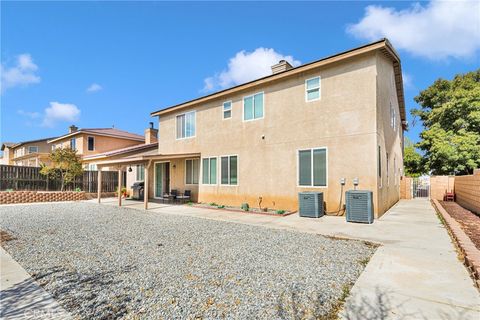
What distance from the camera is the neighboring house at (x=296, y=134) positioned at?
31.6 feet

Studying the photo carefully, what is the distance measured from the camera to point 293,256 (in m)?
5.28

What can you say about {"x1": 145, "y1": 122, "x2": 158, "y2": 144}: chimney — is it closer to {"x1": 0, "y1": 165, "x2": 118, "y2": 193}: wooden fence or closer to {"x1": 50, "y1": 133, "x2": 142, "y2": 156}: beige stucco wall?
{"x1": 0, "y1": 165, "x2": 118, "y2": 193}: wooden fence

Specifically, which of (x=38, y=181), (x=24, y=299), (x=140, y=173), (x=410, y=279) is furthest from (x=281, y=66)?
(x=38, y=181)

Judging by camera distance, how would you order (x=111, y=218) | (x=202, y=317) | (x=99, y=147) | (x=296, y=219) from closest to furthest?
1. (x=202, y=317)
2. (x=296, y=219)
3. (x=111, y=218)
4. (x=99, y=147)

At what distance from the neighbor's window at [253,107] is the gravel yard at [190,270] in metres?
6.46

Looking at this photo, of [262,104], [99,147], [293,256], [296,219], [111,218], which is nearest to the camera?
[293,256]

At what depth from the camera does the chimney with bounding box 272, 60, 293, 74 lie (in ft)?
41.4

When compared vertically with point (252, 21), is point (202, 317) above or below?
below

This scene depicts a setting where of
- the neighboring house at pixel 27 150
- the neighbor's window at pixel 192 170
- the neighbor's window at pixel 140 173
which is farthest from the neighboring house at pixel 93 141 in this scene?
the neighbor's window at pixel 192 170

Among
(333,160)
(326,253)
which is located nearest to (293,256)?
(326,253)

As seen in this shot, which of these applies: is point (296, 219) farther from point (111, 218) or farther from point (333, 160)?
point (111, 218)

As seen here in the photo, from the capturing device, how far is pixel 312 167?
35.3ft

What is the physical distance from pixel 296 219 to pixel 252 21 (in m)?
11.2

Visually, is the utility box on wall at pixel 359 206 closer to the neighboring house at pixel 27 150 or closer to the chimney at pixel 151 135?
the chimney at pixel 151 135
